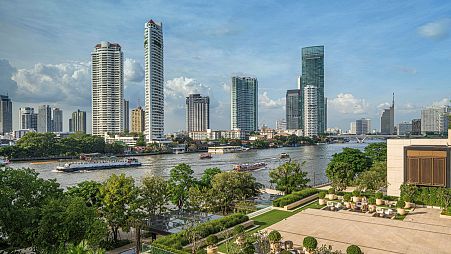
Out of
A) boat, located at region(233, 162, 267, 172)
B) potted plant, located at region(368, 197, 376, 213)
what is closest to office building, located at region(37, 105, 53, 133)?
boat, located at region(233, 162, 267, 172)

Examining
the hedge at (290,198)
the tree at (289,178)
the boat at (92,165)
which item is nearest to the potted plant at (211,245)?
the hedge at (290,198)

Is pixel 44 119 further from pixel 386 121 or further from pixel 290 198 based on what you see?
pixel 290 198

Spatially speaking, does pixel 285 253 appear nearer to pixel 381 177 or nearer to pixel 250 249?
pixel 250 249

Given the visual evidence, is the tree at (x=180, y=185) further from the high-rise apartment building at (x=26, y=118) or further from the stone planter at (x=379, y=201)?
the high-rise apartment building at (x=26, y=118)

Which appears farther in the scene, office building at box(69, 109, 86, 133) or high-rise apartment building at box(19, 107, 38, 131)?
office building at box(69, 109, 86, 133)

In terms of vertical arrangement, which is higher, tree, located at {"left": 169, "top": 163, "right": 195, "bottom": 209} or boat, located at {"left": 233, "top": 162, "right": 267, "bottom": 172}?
tree, located at {"left": 169, "top": 163, "right": 195, "bottom": 209}

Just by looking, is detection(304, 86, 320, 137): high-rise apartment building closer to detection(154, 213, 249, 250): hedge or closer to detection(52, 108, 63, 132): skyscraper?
detection(52, 108, 63, 132): skyscraper

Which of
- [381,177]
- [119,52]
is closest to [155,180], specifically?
[381,177]
